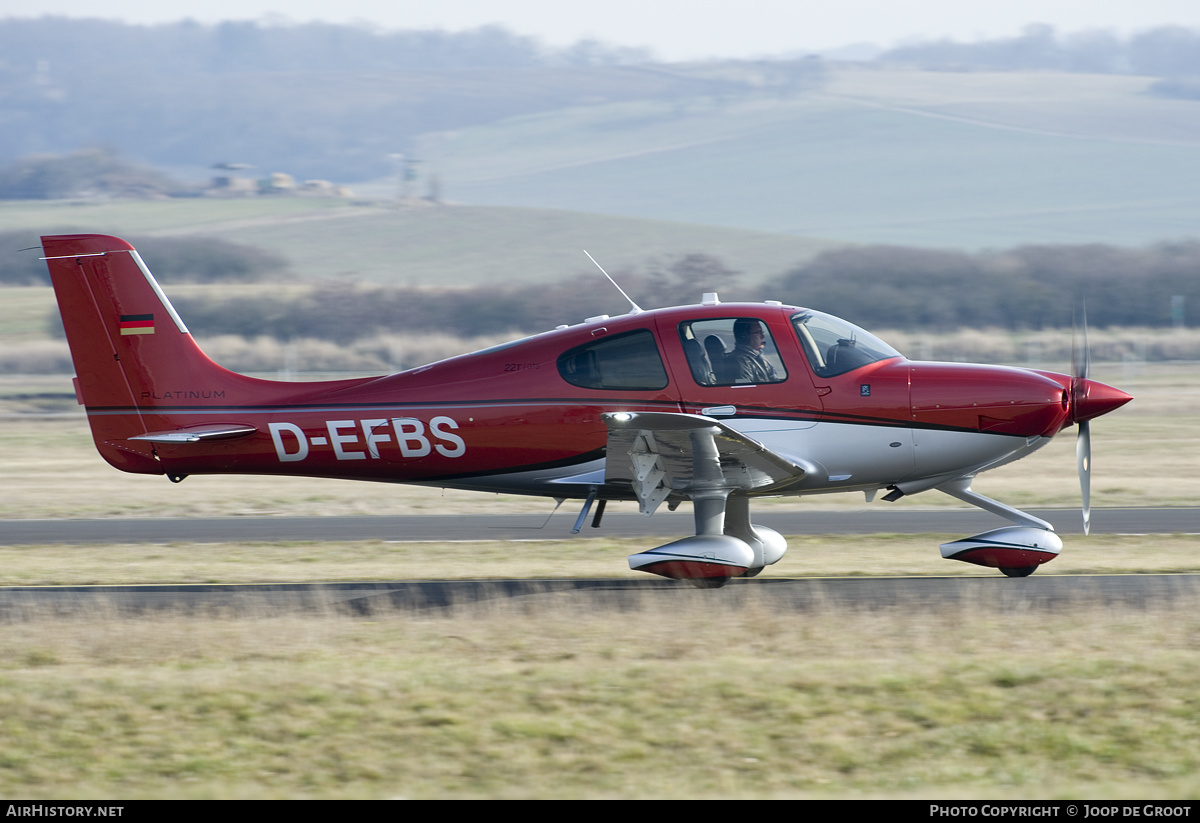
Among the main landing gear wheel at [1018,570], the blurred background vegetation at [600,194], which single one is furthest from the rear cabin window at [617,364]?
the blurred background vegetation at [600,194]

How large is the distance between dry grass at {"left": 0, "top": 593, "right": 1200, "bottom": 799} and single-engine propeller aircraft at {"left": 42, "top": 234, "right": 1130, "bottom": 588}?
6.90 feet

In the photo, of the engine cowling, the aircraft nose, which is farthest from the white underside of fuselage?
the engine cowling

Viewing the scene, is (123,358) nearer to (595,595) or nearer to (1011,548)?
(595,595)

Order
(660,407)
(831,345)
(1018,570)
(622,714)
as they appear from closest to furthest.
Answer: (622,714) < (660,407) < (831,345) < (1018,570)

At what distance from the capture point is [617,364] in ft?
34.2

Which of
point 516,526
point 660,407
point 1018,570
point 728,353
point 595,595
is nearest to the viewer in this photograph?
point 595,595

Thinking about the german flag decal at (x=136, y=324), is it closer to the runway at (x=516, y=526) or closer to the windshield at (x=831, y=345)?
the runway at (x=516, y=526)

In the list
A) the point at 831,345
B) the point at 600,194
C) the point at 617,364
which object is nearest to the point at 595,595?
the point at 617,364

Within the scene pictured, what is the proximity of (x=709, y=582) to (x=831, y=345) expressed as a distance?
2268 mm

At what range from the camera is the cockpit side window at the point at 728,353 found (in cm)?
1027

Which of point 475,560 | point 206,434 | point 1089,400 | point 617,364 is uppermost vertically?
point 617,364

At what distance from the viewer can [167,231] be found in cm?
7200

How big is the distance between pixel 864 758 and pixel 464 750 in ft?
6.54
